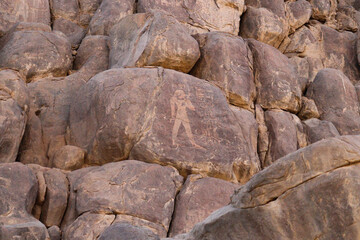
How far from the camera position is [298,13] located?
62.2ft

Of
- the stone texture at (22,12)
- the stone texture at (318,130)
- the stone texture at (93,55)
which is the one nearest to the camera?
the stone texture at (93,55)

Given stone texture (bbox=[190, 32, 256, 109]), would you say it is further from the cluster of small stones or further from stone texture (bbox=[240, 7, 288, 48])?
stone texture (bbox=[240, 7, 288, 48])

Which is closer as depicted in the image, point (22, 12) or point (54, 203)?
point (54, 203)

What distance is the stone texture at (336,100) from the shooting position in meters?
15.9

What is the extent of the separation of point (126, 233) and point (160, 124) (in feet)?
18.4

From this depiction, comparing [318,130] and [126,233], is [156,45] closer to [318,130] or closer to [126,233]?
[318,130]

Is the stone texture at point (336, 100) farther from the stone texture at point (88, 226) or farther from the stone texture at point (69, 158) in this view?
the stone texture at point (88, 226)

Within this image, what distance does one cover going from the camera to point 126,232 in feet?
21.0

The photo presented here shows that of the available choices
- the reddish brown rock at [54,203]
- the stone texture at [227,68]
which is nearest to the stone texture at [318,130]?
the stone texture at [227,68]

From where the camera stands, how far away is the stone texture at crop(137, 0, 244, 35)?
16.3 metres

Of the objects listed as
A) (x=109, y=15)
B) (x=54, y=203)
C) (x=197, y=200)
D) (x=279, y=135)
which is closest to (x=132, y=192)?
(x=197, y=200)

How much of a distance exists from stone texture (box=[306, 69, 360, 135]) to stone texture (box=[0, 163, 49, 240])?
8.53 m

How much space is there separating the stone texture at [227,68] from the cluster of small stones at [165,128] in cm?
3

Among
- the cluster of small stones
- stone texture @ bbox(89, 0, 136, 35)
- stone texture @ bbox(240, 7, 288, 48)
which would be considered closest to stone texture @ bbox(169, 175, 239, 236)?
the cluster of small stones
